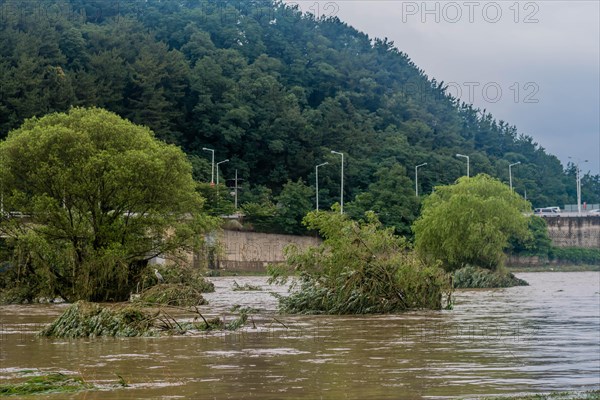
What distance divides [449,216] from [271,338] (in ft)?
142

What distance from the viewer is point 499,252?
66.6 m

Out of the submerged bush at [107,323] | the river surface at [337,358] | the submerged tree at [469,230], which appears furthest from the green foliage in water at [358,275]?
the submerged tree at [469,230]

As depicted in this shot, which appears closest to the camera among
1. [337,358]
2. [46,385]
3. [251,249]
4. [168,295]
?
[46,385]

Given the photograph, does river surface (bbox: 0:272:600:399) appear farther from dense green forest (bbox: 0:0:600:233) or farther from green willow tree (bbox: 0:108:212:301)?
dense green forest (bbox: 0:0:600:233)

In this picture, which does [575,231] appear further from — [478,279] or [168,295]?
[168,295]

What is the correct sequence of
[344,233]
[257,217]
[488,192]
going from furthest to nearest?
[257,217] < [488,192] < [344,233]

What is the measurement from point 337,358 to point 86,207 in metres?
23.6

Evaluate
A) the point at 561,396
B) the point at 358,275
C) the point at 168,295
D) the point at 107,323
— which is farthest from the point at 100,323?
the point at 561,396

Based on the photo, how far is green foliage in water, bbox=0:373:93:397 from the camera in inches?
656

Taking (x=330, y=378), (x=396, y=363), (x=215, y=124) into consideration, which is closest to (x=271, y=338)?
(x=396, y=363)

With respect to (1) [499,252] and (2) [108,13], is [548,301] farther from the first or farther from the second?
(2) [108,13]

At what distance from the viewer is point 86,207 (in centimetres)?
4297

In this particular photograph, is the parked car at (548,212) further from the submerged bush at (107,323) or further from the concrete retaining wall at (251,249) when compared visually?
the submerged bush at (107,323)

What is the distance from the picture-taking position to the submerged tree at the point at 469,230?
66.2m
